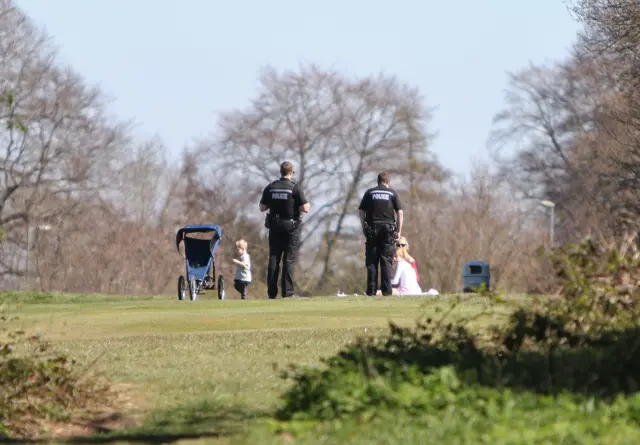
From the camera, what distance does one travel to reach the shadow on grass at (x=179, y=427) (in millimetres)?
9867

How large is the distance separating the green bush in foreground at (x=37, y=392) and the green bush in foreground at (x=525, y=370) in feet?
7.07

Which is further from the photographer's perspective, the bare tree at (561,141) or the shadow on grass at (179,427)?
the bare tree at (561,141)

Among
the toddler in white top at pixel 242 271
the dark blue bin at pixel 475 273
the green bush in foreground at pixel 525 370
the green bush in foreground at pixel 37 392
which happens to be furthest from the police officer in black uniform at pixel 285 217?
the green bush in foreground at pixel 525 370

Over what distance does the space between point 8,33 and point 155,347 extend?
5257cm

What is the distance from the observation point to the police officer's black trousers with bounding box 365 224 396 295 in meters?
25.6

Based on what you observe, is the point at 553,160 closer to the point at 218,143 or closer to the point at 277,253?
the point at 218,143

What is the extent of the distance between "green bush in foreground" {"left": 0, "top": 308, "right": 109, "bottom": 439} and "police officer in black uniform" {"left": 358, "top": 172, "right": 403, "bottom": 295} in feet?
44.2

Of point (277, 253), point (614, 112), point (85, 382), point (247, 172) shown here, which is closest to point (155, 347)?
point (85, 382)

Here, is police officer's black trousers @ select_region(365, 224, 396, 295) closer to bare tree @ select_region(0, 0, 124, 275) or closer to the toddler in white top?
the toddler in white top

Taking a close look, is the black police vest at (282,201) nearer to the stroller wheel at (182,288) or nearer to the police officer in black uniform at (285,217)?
the police officer in black uniform at (285,217)

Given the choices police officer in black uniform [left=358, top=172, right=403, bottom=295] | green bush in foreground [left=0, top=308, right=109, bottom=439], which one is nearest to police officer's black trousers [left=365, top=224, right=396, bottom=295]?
police officer in black uniform [left=358, top=172, right=403, bottom=295]

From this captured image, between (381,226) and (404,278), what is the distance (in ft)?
11.0

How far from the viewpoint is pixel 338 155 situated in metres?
81.9

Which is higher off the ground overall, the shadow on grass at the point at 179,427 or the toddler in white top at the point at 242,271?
the toddler in white top at the point at 242,271
